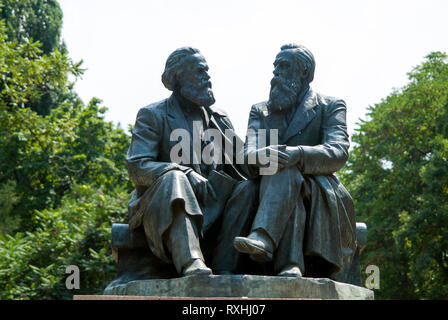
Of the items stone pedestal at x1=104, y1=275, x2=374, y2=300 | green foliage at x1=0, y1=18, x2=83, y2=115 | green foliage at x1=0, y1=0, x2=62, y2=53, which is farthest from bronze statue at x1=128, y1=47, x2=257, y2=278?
green foliage at x1=0, y1=0, x2=62, y2=53

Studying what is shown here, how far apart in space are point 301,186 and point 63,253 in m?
11.7

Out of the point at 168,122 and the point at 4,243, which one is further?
the point at 4,243

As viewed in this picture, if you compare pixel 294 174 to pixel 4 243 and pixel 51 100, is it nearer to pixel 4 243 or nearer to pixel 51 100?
pixel 4 243

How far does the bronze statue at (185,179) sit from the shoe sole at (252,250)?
0.29m

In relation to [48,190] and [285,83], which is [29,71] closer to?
[48,190]

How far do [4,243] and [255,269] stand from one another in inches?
465

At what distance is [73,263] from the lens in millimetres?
16453

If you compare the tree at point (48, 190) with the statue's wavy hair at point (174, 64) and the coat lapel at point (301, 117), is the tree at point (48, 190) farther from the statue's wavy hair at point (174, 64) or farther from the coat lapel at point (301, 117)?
the coat lapel at point (301, 117)

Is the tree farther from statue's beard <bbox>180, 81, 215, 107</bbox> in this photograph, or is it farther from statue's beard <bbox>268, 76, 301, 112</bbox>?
statue's beard <bbox>268, 76, 301, 112</bbox>

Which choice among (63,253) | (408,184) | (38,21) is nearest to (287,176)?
(63,253)

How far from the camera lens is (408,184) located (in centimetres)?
1839

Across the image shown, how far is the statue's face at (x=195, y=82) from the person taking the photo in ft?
22.3

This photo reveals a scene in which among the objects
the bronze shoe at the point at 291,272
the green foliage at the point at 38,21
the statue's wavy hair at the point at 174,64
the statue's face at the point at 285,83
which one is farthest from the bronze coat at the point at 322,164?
the green foliage at the point at 38,21

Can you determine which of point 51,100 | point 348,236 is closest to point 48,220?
point 51,100
